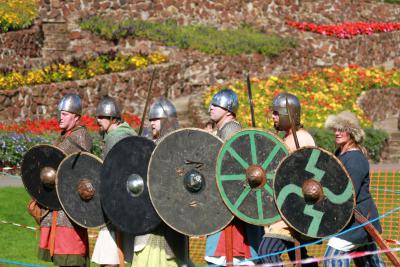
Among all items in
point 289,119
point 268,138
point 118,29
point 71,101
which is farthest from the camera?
point 118,29

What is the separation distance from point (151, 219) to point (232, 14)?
68.7 ft

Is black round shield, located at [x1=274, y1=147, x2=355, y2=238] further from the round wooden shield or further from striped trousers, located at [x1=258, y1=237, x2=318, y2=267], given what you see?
striped trousers, located at [x1=258, y1=237, x2=318, y2=267]

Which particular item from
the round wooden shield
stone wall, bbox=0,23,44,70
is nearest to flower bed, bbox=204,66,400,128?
stone wall, bbox=0,23,44,70

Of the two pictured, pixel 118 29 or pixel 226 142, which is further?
pixel 118 29

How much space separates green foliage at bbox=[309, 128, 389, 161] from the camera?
19203 millimetres

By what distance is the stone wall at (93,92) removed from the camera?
20.8 meters

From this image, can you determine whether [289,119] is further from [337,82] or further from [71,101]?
[337,82]

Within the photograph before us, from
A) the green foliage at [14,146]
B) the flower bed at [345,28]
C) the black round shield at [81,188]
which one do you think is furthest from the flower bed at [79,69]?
the black round shield at [81,188]

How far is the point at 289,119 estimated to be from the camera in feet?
29.8

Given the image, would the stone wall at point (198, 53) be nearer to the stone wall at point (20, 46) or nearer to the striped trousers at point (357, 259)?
the stone wall at point (20, 46)

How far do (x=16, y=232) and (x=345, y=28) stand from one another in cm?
1820

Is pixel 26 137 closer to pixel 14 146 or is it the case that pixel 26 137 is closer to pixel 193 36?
pixel 14 146

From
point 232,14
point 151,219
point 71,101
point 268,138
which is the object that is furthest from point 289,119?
point 232,14

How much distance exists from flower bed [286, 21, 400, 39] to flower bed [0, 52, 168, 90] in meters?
6.29
